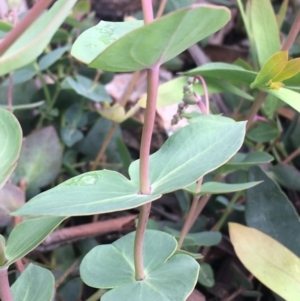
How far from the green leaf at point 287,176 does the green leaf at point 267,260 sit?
0.18 metres

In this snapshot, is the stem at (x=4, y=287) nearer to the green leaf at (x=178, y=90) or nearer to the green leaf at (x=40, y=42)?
the green leaf at (x=40, y=42)

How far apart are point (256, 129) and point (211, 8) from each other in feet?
1.29

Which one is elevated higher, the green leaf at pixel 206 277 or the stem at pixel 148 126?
the stem at pixel 148 126

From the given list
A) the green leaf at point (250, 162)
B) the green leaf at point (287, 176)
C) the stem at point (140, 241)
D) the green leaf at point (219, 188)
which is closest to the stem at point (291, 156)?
the green leaf at point (287, 176)

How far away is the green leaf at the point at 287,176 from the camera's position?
648 mm

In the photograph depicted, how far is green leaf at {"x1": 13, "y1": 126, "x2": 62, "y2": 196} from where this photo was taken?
0.63 meters

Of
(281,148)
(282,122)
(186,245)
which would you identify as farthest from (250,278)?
(282,122)

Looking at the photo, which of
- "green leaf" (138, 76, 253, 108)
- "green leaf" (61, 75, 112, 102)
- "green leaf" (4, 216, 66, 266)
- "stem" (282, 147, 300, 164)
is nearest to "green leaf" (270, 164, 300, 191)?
"stem" (282, 147, 300, 164)

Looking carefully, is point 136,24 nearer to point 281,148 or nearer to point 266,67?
point 266,67

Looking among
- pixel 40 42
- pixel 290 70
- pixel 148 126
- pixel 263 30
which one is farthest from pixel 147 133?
pixel 263 30

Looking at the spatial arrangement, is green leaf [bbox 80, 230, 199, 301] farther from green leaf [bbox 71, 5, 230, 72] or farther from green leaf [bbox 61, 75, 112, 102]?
green leaf [bbox 61, 75, 112, 102]

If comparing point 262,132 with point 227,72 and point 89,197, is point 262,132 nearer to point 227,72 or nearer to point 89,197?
point 227,72

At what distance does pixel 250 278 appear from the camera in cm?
59

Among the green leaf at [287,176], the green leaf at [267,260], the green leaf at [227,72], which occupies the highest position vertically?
the green leaf at [227,72]
